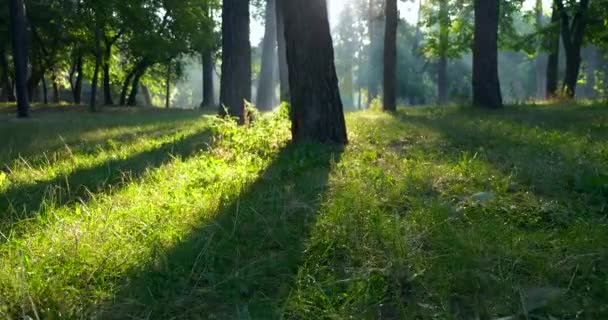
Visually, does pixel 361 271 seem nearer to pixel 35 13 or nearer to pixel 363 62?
pixel 35 13

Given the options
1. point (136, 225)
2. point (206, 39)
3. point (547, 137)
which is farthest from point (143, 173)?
point (206, 39)

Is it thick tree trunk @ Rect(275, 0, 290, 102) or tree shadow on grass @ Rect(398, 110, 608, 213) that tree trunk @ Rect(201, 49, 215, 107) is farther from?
tree shadow on grass @ Rect(398, 110, 608, 213)

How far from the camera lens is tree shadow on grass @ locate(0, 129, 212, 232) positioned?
384 centimetres

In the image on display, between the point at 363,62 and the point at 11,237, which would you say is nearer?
the point at 11,237

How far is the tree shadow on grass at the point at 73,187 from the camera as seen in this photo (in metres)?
3.84

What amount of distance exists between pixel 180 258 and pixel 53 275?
674mm

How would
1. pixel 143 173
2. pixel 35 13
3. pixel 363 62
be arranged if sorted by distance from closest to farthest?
pixel 143 173 → pixel 35 13 → pixel 363 62

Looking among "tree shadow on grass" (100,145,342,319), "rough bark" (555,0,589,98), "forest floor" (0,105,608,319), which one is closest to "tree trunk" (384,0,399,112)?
"rough bark" (555,0,589,98)

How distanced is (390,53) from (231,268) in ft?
45.7

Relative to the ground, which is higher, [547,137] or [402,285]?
[547,137]

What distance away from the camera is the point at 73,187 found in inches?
186

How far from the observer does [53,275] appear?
8.44 ft

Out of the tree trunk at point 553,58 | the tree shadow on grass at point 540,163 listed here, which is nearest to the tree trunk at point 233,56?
the tree shadow on grass at point 540,163

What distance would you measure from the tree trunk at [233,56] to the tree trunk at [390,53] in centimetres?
611
